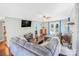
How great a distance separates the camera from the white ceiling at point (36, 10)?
155 cm

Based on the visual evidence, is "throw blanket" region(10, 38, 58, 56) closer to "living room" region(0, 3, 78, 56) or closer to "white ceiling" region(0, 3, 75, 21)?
"living room" region(0, 3, 78, 56)

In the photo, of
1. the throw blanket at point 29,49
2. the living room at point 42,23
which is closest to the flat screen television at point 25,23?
the living room at point 42,23

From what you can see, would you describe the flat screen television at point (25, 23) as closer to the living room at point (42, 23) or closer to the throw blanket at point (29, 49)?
the living room at point (42, 23)

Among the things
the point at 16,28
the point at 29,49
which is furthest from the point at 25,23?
the point at 29,49

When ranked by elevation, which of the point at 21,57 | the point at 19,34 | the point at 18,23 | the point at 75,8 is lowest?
the point at 21,57

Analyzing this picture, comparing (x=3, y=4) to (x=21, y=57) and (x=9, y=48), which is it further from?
(x=21, y=57)

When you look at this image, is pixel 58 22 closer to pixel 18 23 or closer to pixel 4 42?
pixel 18 23

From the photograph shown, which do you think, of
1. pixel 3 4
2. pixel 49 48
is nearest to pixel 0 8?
pixel 3 4

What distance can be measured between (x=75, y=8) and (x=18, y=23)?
2.10 ft

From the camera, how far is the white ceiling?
1.55 m

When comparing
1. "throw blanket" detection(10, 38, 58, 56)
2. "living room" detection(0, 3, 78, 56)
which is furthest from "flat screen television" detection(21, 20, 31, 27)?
"throw blanket" detection(10, 38, 58, 56)

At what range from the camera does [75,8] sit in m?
1.54

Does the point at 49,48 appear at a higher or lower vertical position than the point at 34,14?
lower

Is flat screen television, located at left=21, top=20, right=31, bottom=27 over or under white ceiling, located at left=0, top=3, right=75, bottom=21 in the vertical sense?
under
